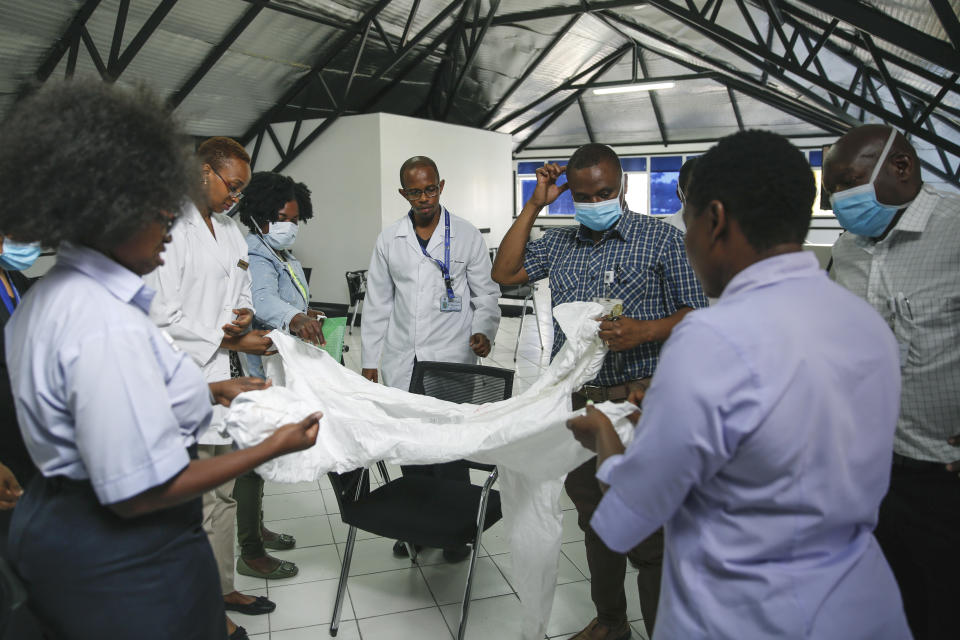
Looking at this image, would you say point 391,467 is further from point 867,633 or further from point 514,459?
point 867,633

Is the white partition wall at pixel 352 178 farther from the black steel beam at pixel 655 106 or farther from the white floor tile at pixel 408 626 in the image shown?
the white floor tile at pixel 408 626

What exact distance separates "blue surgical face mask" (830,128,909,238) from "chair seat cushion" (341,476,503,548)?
58.5 inches

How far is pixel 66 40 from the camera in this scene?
601cm

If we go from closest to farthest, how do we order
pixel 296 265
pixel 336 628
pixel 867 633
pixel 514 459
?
pixel 867 633, pixel 514 459, pixel 336 628, pixel 296 265

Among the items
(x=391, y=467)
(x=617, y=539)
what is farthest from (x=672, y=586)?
(x=391, y=467)

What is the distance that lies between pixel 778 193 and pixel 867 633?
2.31 feet

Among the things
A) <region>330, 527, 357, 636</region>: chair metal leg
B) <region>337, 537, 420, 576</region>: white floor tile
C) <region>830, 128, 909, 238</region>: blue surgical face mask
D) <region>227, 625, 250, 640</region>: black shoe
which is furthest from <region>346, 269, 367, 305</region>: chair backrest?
<region>830, 128, 909, 238</region>: blue surgical face mask

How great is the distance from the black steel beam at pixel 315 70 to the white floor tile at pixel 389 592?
6830 millimetres

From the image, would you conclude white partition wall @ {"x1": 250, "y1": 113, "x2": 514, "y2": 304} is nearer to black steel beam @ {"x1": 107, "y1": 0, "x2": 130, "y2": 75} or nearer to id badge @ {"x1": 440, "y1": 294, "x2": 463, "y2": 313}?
black steel beam @ {"x1": 107, "y1": 0, "x2": 130, "y2": 75}

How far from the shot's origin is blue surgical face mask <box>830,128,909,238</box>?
6.05 ft

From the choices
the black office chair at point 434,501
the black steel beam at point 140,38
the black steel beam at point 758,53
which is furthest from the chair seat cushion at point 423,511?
the black steel beam at point 758,53

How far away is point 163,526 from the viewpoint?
114cm

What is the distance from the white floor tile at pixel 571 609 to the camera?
2375 millimetres

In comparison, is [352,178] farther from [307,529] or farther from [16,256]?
[16,256]
